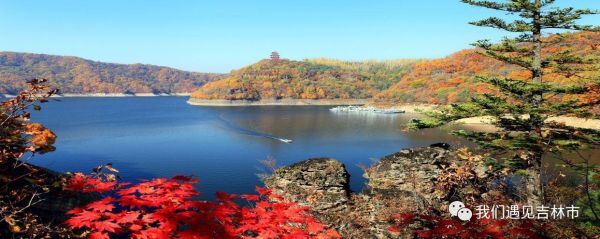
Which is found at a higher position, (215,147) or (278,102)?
(278,102)

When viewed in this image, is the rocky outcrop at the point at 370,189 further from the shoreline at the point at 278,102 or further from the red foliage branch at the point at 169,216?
the shoreline at the point at 278,102

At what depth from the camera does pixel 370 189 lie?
17.5 metres

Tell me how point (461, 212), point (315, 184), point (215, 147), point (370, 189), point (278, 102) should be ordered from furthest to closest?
point (278, 102)
point (215, 147)
point (370, 189)
point (315, 184)
point (461, 212)

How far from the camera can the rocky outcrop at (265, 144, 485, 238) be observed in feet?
44.8

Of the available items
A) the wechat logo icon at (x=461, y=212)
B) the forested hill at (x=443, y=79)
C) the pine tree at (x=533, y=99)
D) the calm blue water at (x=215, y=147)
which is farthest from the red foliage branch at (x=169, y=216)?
the forested hill at (x=443, y=79)

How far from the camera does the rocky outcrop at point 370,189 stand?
44.8 feet

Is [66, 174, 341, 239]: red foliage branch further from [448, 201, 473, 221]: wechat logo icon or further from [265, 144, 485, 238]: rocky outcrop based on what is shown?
[265, 144, 485, 238]: rocky outcrop

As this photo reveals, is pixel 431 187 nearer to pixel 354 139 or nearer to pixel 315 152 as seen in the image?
pixel 315 152

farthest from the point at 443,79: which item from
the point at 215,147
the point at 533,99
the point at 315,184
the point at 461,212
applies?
the point at 461,212

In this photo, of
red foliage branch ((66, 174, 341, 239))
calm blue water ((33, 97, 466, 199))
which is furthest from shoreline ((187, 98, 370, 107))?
red foliage branch ((66, 174, 341, 239))

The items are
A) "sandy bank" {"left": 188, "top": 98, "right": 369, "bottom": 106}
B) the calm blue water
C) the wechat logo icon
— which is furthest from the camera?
"sandy bank" {"left": 188, "top": 98, "right": 369, "bottom": 106}

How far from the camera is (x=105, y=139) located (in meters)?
67.5

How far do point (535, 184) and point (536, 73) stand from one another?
5.48m

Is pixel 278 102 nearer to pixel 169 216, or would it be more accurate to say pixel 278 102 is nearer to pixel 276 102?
pixel 276 102
